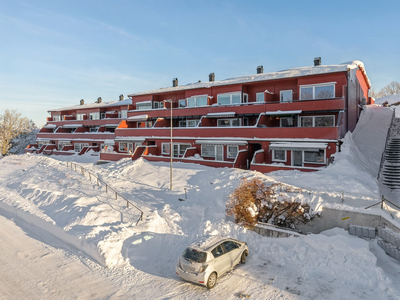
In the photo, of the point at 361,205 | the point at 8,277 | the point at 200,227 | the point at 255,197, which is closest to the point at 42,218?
the point at 8,277

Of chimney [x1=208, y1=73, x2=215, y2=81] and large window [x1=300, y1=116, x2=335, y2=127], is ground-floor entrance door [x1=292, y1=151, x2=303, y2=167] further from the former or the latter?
chimney [x1=208, y1=73, x2=215, y2=81]

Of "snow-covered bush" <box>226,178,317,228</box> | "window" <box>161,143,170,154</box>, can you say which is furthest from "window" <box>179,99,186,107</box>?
"snow-covered bush" <box>226,178,317,228</box>

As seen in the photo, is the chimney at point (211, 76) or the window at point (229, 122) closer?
the window at point (229, 122)

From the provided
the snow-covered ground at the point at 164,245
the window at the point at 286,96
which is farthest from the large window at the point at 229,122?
the snow-covered ground at the point at 164,245

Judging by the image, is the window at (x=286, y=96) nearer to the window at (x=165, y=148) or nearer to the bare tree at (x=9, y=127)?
the window at (x=165, y=148)

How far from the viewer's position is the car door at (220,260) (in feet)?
32.2

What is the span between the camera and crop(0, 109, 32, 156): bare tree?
5492 centimetres

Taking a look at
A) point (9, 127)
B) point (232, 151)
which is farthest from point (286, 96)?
point (9, 127)

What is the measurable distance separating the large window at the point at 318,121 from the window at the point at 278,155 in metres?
4.50

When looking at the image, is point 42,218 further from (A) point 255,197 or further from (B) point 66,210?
(A) point 255,197

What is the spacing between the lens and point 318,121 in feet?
82.9

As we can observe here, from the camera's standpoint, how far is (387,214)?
13.1 metres

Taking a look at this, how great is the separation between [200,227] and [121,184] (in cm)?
1068

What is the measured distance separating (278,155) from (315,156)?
332 centimetres
